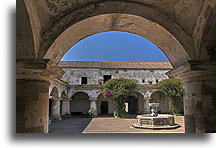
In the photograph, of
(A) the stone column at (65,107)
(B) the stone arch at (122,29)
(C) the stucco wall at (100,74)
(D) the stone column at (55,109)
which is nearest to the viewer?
(B) the stone arch at (122,29)

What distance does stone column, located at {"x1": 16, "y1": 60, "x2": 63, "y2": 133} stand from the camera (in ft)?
9.64

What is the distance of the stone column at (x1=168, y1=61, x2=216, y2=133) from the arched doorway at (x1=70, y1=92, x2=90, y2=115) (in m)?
21.9

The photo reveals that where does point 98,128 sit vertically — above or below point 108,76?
below

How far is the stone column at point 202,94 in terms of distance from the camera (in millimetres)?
3102

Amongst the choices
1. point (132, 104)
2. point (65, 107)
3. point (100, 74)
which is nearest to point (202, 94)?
point (65, 107)

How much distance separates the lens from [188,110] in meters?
3.59

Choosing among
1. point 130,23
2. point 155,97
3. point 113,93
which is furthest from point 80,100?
point 130,23

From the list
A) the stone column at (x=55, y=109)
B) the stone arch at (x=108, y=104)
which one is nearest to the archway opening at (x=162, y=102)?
the stone arch at (x=108, y=104)

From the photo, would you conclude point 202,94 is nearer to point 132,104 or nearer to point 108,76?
point 108,76

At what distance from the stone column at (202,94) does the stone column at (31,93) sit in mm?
2482

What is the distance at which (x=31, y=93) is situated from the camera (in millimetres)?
3148

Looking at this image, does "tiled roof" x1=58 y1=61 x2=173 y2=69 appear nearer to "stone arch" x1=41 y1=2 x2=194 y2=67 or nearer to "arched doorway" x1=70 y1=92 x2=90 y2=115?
"arched doorway" x1=70 y1=92 x2=90 y2=115

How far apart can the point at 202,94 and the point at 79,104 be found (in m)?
22.4

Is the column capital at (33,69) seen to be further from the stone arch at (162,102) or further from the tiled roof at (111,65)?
the stone arch at (162,102)
